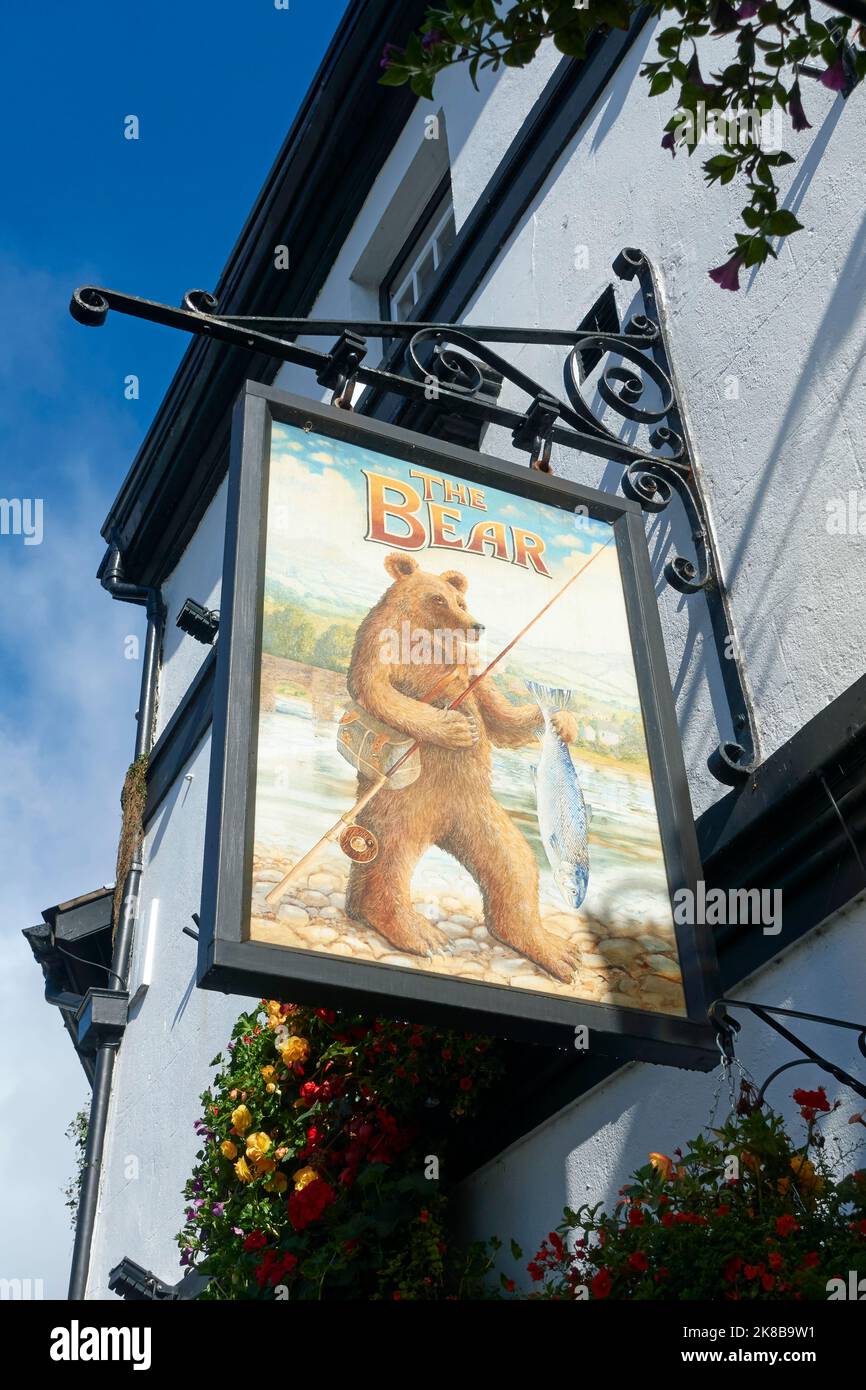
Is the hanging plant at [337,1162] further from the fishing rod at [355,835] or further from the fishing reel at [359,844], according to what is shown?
the fishing reel at [359,844]

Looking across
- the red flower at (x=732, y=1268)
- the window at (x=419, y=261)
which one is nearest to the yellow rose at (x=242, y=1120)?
the red flower at (x=732, y=1268)

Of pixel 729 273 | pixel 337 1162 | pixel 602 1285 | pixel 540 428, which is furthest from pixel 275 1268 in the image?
pixel 729 273

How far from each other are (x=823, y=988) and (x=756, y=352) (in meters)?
2.30

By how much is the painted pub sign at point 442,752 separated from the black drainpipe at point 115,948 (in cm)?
656

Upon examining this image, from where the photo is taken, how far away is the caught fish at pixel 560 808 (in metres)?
3.85

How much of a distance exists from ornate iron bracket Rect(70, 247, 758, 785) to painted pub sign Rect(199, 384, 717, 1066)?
12.9 inches

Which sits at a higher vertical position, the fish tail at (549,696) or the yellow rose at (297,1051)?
the fish tail at (549,696)

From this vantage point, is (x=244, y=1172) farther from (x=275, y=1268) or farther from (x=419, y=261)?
(x=419, y=261)

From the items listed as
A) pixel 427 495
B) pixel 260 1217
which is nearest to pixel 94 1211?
pixel 260 1217

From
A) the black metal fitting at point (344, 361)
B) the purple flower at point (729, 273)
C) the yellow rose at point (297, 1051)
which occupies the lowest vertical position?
the yellow rose at point (297, 1051)

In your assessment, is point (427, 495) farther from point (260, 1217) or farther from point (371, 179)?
point (371, 179)

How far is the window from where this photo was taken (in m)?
9.15

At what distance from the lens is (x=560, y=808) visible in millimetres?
3973

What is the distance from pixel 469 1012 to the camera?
3.41 meters
